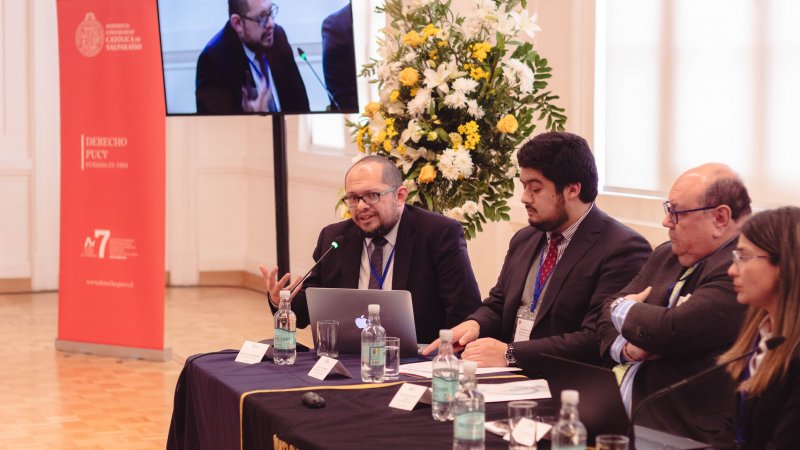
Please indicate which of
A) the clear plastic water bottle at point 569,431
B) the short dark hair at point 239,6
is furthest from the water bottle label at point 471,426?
the short dark hair at point 239,6

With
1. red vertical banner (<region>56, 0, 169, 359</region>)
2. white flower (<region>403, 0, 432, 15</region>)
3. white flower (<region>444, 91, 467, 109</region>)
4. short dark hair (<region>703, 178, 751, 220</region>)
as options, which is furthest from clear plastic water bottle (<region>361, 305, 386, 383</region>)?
red vertical banner (<region>56, 0, 169, 359</region>)

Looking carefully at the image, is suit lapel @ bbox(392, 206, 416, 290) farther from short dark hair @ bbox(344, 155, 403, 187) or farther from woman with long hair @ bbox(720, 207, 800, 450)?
woman with long hair @ bbox(720, 207, 800, 450)

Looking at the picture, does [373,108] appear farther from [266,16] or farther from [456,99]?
[266,16]

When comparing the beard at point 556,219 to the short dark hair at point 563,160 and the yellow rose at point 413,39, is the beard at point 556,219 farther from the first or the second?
the yellow rose at point 413,39

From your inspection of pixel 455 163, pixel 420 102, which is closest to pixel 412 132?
pixel 420 102

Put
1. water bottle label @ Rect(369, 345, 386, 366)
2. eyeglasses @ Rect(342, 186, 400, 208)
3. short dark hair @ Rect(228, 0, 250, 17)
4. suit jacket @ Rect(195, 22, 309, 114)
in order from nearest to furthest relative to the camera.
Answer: water bottle label @ Rect(369, 345, 386, 366)
eyeglasses @ Rect(342, 186, 400, 208)
suit jacket @ Rect(195, 22, 309, 114)
short dark hair @ Rect(228, 0, 250, 17)

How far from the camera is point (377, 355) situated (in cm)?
320

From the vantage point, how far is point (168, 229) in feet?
33.4

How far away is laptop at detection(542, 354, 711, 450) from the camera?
8.01 feet

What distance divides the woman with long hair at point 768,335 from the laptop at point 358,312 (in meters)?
1.17

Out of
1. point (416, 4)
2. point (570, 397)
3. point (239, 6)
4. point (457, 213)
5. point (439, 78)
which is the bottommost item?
point (570, 397)

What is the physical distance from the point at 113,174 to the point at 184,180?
3.12 metres

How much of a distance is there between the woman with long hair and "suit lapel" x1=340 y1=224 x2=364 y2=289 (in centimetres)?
183

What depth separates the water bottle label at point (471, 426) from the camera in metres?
2.31
